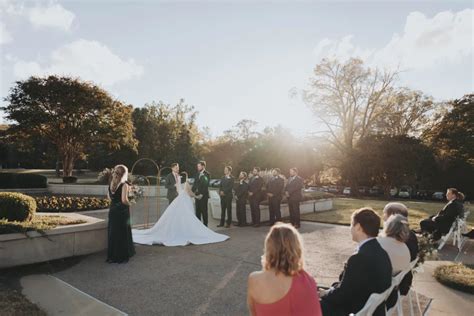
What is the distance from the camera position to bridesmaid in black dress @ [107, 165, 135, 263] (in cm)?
744

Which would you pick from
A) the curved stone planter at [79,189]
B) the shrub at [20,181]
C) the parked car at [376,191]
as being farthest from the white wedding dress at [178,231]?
the parked car at [376,191]

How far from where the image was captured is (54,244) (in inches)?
287

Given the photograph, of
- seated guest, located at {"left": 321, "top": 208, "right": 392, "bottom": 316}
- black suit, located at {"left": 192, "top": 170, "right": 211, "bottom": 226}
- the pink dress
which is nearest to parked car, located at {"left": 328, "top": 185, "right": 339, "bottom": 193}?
black suit, located at {"left": 192, "top": 170, "right": 211, "bottom": 226}

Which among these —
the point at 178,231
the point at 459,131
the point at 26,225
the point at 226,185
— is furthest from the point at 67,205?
the point at 459,131

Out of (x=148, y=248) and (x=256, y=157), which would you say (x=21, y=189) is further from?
(x=256, y=157)

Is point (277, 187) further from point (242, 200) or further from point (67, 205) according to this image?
point (67, 205)

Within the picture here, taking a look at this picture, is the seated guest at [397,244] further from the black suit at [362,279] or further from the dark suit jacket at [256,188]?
the dark suit jacket at [256,188]

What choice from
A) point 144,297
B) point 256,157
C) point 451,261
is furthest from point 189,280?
point 256,157

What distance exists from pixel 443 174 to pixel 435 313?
161 ft

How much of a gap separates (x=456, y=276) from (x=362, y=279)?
4.44 meters

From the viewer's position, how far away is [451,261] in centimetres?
786

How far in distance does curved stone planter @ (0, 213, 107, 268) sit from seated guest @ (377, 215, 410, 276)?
6.69 metres

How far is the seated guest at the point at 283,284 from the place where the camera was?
2.42 metres

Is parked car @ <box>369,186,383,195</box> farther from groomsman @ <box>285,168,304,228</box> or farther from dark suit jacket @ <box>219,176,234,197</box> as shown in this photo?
dark suit jacket @ <box>219,176,234,197</box>
